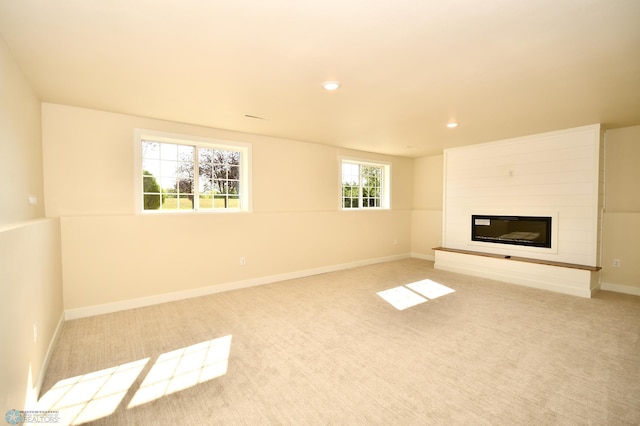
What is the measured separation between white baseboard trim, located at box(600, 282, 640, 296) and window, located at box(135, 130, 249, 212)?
577 centimetres

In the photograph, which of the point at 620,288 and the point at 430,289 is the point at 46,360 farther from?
the point at 620,288

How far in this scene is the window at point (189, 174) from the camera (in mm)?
4023

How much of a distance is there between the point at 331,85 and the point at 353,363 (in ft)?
8.17

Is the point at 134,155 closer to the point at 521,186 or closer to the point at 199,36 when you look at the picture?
the point at 199,36

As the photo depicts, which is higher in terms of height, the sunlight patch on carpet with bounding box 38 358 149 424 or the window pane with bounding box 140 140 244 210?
the window pane with bounding box 140 140 244 210

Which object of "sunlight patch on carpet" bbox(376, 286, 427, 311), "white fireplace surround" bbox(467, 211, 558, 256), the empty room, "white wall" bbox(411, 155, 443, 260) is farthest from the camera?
"white wall" bbox(411, 155, 443, 260)

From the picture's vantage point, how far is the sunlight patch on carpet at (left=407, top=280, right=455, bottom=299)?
4348mm

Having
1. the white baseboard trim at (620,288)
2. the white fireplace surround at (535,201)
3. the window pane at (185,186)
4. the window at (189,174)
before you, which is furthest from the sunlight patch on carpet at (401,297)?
the window pane at (185,186)

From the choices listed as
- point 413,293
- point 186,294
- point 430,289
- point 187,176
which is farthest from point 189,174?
point 430,289

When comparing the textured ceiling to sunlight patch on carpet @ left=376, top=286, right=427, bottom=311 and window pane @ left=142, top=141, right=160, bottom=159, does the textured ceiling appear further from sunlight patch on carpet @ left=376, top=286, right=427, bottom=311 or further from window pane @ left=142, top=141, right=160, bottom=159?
sunlight patch on carpet @ left=376, top=286, right=427, bottom=311

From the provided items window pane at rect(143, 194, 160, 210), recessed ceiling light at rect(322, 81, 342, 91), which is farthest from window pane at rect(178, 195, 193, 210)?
recessed ceiling light at rect(322, 81, 342, 91)

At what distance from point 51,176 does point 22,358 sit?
2453 mm

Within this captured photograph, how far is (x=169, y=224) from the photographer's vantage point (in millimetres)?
4062

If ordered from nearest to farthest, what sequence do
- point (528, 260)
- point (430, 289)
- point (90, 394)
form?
point (90, 394), point (430, 289), point (528, 260)
